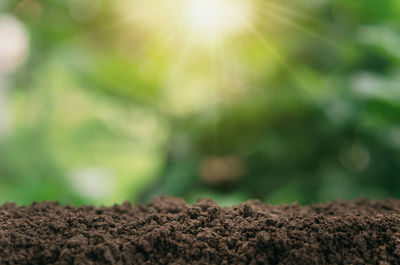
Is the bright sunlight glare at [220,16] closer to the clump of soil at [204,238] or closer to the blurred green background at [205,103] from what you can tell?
the blurred green background at [205,103]

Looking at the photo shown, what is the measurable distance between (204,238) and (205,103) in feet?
6.47

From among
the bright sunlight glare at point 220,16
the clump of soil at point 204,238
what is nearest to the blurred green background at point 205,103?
the bright sunlight glare at point 220,16

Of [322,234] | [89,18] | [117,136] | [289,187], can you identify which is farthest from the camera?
[89,18]

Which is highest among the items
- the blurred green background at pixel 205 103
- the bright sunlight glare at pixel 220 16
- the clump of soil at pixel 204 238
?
the bright sunlight glare at pixel 220 16

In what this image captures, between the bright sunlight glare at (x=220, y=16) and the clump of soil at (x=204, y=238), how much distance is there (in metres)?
Result: 2.19

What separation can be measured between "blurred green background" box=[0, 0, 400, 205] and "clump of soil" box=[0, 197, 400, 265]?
1.07 meters

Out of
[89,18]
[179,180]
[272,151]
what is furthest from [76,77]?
[272,151]

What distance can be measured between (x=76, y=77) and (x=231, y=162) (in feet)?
3.49

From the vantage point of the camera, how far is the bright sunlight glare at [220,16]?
305 cm

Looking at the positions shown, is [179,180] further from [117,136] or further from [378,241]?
[378,241]

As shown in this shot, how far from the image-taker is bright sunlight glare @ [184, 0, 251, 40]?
10.00ft

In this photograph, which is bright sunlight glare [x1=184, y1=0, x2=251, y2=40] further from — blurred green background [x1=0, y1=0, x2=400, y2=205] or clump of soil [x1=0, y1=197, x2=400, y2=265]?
clump of soil [x1=0, y1=197, x2=400, y2=265]

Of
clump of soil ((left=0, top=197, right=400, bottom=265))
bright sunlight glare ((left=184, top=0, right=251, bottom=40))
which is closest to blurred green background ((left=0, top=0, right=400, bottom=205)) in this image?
bright sunlight glare ((left=184, top=0, right=251, bottom=40))

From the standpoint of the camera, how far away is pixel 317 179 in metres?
2.42
